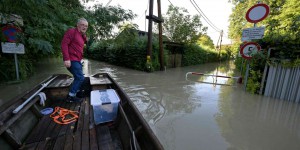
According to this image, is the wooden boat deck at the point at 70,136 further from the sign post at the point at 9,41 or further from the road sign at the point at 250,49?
the road sign at the point at 250,49

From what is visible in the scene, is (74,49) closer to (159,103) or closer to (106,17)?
(159,103)

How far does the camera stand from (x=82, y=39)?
2670 millimetres

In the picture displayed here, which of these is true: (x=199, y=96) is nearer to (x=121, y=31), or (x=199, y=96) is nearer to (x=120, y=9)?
(x=120, y=9)

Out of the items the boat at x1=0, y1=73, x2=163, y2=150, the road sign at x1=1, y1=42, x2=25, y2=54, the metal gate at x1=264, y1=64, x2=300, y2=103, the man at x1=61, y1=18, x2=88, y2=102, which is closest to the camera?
the boat at x1=0, y1=73, x2=163, y2=150

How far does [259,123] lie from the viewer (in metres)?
2.94

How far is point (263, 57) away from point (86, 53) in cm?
2361

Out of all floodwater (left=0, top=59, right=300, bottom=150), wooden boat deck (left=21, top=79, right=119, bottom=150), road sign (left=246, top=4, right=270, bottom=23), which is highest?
road sign (left=246, top=4, right=270, bottom=23)

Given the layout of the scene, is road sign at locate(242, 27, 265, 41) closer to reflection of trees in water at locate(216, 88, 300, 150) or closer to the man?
reflection of trees in water at locate(216, 88, 300, 150)

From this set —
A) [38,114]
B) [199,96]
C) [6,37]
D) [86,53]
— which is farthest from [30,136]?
[86,53]

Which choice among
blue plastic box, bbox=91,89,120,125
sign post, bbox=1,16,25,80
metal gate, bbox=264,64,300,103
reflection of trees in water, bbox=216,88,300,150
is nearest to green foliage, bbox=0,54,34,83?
sign post, bbox=1,16,25,80

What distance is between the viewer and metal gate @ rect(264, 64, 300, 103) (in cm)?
393

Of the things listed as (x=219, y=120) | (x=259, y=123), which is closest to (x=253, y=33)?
(x=259, y=123)

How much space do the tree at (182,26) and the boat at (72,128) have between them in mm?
15352

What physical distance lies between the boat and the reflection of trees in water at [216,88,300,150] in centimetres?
174
